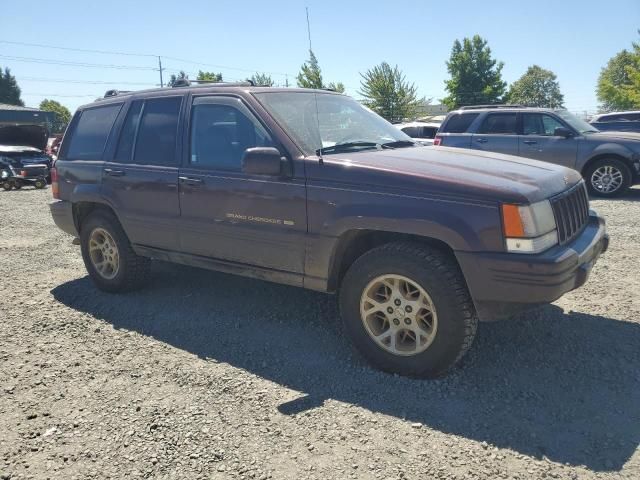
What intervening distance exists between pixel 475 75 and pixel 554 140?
4235 centimetres

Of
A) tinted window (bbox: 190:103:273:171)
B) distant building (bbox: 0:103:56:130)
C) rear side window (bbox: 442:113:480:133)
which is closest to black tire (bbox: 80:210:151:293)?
tinted window (bbox: 190:103:273:171)

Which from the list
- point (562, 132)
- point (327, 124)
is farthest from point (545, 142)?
point (327, 124)

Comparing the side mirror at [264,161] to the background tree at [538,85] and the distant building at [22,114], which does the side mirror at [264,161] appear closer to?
the distant building at [22,114]

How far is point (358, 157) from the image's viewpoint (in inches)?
140

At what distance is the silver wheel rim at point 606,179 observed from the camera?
32.9ft

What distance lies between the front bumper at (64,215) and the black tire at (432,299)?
132 inches

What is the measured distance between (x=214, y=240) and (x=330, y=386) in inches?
60.9

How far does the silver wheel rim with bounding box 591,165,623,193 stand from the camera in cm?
1004

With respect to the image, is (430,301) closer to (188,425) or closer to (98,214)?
(188,425)

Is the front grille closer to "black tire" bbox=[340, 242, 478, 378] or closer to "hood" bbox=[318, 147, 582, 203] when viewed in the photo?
"hood" bbox=[318, 147, 582, 203]

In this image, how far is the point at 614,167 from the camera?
10.1 metres

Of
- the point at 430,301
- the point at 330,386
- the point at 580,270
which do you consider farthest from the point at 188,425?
the point at 580,270

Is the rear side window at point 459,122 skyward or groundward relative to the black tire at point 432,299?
skyward

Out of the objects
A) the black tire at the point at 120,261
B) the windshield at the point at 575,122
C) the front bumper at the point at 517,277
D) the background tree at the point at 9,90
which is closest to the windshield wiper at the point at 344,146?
the front bumper at the point at 517,277
